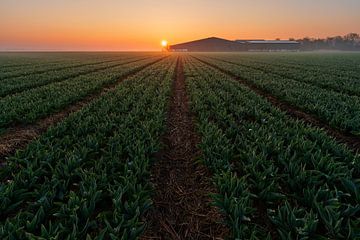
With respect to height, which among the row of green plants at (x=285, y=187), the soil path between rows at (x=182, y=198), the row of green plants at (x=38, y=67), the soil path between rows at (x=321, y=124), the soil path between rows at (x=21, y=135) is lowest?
the soil path between rows at (x=321, y=124)

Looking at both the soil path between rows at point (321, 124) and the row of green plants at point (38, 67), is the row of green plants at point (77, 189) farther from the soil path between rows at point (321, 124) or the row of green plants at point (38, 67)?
the row of green plants at point (38, 67)

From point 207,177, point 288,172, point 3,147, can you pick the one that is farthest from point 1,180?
point 288,172

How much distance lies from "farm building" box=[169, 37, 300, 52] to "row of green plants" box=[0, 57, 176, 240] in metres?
147

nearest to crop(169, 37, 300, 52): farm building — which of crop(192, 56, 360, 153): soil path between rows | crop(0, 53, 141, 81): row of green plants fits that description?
crop(0, 53, 141, 81): row of green plants

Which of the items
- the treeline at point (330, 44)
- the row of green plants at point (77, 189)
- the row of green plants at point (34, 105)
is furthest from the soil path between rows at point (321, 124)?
the treeline at point (330, 44)

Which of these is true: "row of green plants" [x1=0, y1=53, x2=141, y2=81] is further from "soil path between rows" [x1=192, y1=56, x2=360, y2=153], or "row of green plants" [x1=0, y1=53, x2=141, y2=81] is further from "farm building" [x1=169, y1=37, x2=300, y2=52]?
"farm building" [x1=169, y1=37, x2=300, y2=52]

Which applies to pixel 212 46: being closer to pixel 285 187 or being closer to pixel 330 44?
pixel 330 44

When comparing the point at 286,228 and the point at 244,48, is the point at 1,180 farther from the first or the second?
the point at 244,48

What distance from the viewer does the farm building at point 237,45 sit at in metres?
137

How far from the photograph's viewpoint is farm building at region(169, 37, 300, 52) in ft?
449

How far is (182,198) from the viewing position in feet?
11.9

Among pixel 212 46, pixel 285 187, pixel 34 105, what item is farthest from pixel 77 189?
pixel 212 46

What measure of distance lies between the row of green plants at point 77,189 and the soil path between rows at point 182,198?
28cm

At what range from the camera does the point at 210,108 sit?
27.5ft
